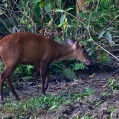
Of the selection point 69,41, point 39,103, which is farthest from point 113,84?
point 39,103

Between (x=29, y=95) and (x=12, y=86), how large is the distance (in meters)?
0.36

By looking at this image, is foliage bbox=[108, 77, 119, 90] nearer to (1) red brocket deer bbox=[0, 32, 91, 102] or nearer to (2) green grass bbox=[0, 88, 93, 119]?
(2) green grass bbox=[0, 88, 93, 119]

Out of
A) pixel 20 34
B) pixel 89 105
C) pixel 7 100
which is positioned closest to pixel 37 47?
pixel 20 34

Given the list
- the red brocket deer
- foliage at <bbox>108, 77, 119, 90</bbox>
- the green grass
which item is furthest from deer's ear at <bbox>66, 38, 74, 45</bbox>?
the green grass

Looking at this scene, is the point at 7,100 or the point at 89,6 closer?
the point at 7,100

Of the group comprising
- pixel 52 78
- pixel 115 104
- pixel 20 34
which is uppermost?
pixel 20 34

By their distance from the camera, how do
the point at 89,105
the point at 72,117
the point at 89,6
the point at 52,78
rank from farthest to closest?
1. the point at 89,6
2. the point at 52,78
3. the point at 89,105
4. the point at 72,117

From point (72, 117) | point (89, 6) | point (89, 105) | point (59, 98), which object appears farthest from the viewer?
point (89, 6)

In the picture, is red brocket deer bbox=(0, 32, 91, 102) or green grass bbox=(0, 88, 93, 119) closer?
green grass bbox=(0, 88, 93, 119)

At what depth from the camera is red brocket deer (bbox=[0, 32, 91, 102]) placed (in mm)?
8805

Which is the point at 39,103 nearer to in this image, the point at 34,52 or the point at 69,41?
the point at 34,52

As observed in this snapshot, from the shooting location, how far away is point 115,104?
25.3 feet

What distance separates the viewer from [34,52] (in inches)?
363

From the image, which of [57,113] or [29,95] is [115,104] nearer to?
[57,113]
